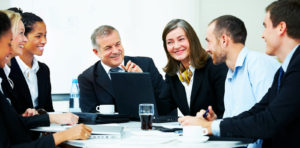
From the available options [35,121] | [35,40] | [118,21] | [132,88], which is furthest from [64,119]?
[118,21]

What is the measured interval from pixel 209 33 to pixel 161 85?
3.02 ft

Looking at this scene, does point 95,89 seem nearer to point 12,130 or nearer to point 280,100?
point 12,130

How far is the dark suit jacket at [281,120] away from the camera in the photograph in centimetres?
140

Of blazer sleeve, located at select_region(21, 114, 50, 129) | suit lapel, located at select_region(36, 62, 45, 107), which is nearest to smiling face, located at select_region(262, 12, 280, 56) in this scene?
blazer sleeve, located at select_region(21, 114, 50, 129)

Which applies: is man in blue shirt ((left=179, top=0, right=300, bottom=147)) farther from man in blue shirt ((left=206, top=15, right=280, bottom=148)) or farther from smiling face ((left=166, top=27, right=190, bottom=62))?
smiling face ((left=166, top=27, right=190, bottom=62))

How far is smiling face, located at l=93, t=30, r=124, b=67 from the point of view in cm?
306

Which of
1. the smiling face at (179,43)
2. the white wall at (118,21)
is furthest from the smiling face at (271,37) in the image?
the white wall at (118,21)

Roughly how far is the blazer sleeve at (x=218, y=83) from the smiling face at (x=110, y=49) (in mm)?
889

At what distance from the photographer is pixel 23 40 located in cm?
267

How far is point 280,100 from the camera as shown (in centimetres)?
142

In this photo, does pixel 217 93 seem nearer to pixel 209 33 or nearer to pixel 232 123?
pixel 209 33

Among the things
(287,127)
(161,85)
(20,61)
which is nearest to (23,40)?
(20,61)

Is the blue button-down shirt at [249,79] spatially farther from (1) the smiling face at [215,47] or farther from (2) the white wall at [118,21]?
(2) the white wall at [118,21]

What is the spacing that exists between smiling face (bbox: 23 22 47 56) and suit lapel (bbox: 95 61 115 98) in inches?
23.8
